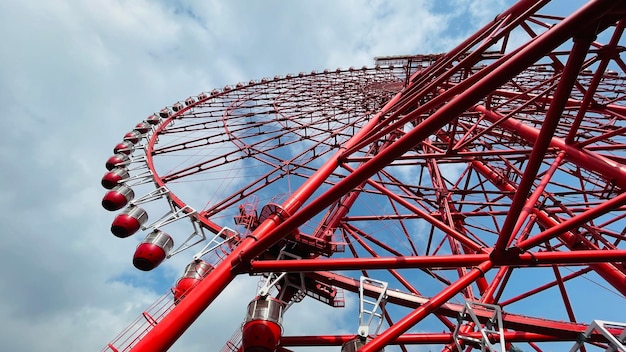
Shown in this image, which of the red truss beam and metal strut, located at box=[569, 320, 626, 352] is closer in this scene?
metal strut, located at box=[569, 320, 626, 352]

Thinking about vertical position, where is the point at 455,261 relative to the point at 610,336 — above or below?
above

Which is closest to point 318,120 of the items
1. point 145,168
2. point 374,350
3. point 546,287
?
point 145,168

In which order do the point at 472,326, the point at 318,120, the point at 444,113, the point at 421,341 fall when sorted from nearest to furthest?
the point at 444,113, the point at 421,341, the point at 472,326, the point at 318,120

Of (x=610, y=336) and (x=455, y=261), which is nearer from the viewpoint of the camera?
(x=610, y=336)

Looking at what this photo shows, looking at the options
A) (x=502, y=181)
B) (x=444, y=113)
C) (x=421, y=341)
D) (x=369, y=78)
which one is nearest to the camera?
(x=444, y=113)

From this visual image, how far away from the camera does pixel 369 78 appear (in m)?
27.4

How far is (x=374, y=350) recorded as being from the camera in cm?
714

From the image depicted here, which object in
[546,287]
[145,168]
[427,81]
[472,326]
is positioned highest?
Result: [427,81]

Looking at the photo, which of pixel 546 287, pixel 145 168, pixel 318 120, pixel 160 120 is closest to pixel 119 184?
pixel 145 168

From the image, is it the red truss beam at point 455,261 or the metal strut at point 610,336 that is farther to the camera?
the red truss beam at point 455,261

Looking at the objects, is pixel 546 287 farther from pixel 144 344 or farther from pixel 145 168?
pixel 145 168

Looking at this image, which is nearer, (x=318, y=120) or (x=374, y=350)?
(x=374, y=350)

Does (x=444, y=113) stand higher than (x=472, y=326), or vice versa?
(x=472, y=326)

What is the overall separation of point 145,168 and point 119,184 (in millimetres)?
1232
